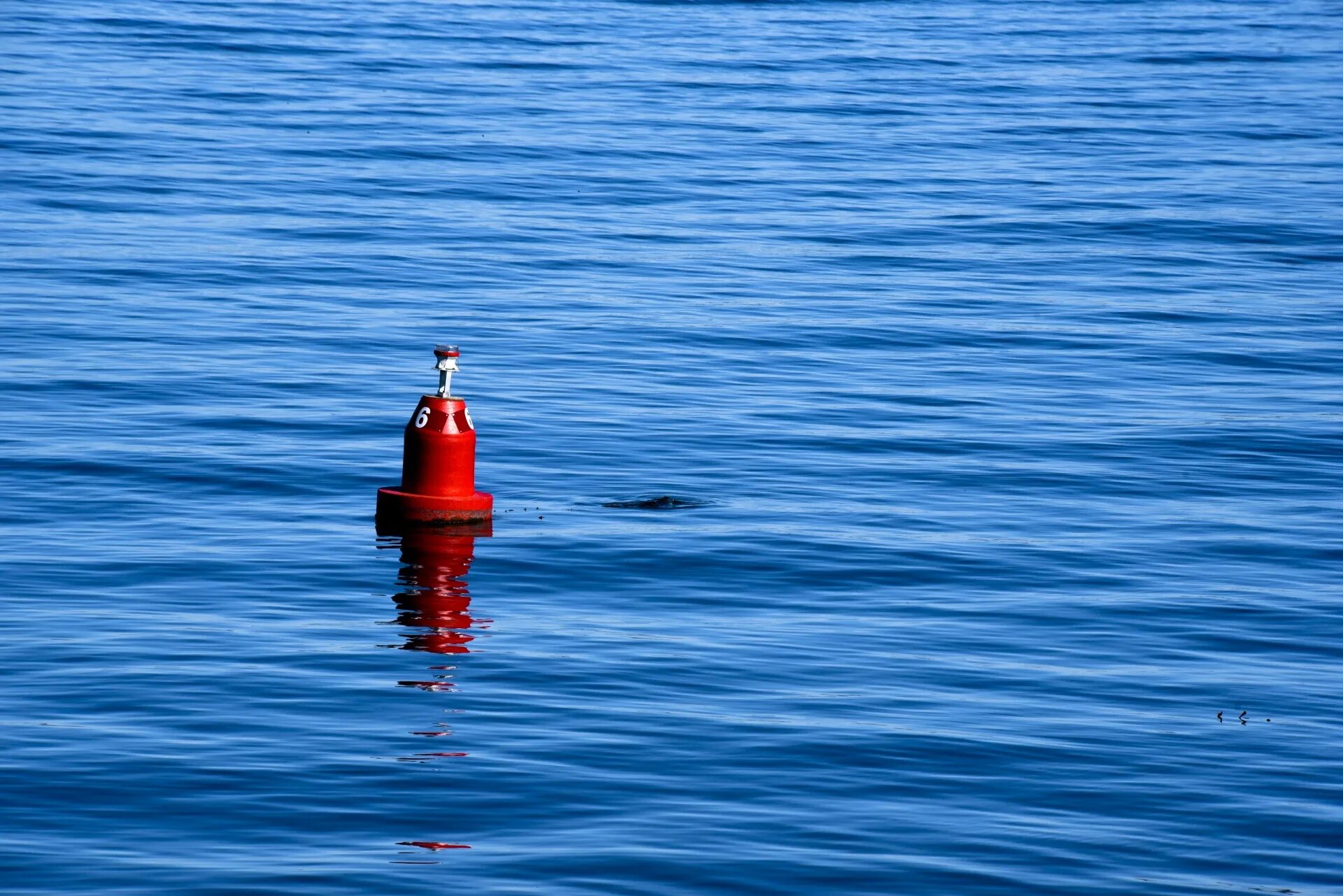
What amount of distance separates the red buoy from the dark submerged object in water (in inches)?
45.1

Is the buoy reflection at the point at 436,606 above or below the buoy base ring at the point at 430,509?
below

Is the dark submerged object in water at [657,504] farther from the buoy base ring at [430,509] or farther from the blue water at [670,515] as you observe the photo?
the buoy base ring at [430,509]

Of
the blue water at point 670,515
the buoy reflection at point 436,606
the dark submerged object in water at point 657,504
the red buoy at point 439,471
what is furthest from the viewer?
the dark submerged object in water at point 657,504

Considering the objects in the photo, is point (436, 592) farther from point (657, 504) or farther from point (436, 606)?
point (657, 504)

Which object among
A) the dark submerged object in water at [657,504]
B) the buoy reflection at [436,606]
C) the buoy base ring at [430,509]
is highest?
the dark submerged object in water at [657,504]

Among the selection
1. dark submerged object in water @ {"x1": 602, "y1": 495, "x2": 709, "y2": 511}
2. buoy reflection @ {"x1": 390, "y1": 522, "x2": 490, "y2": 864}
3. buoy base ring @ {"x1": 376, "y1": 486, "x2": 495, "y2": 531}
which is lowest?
buoy reflection @ {"x1": 390, "y1": 522, "x2": 490, "y2": 864}

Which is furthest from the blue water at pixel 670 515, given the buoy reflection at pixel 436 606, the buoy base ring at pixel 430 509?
the buoy base ring at pixel 430 509

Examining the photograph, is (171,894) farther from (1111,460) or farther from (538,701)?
(1111,460)

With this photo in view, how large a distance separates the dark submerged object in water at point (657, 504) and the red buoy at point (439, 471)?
1.15 metres

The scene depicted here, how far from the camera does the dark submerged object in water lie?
13.5m

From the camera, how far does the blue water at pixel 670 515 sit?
8086 mm

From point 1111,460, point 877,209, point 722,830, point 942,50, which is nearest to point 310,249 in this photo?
point 877,209

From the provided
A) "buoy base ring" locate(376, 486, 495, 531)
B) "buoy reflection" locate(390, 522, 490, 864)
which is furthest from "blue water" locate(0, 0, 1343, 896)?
"buoy base ring" locate(376, 486, 495, 531)

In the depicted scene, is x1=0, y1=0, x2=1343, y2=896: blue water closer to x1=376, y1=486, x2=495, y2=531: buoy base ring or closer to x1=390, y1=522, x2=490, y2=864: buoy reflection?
x1=390, y1=522, x2=490, y2=864: buoy reflection
